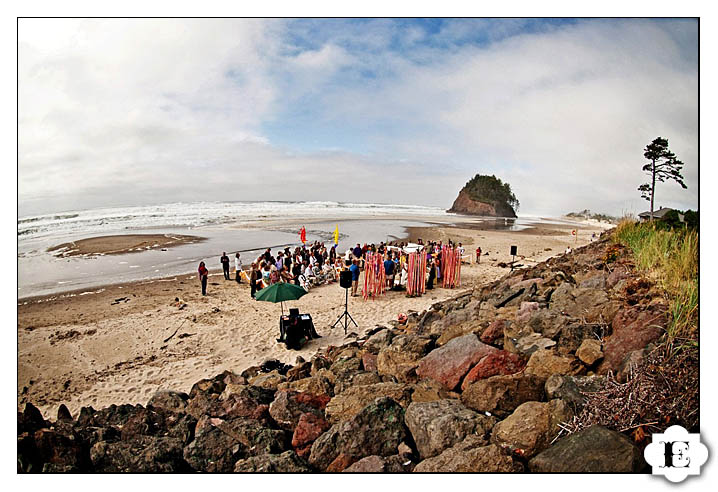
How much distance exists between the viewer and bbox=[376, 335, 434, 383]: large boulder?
193 inches

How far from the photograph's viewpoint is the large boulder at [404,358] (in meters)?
4.91

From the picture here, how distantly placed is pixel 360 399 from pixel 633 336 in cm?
272

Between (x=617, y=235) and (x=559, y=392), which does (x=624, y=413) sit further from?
(x=617, y=235)

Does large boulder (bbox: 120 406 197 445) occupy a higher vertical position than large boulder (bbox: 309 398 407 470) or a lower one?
lower

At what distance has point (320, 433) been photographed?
379 cm

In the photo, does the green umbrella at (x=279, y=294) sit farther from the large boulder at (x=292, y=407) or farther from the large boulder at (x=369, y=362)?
the large boulder at (x=292, y=407)

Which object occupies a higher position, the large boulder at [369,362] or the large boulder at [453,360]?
the large boulder at [453,360]

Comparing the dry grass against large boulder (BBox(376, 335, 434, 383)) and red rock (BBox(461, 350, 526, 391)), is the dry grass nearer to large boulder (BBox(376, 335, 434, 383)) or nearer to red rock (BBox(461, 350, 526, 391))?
red rock (BBox(461, 350, 526, 391))

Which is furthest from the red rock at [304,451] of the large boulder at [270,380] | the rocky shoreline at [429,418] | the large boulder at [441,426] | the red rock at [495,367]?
the large boulder at [270,380]

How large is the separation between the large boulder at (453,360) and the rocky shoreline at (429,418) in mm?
18

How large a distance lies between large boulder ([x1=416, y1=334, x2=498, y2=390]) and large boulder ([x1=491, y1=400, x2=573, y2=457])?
1.02 metres

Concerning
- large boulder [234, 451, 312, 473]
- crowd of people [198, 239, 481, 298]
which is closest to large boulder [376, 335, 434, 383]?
large boulder [234, 451, 312, 473]

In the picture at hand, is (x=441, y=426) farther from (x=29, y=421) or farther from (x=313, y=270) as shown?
(x=313, y=270)
